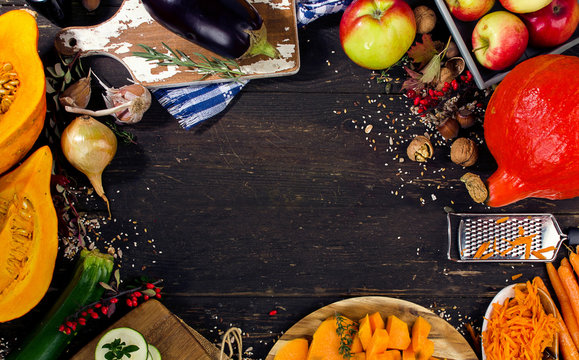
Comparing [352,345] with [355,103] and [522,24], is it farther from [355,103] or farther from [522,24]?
[522,24]

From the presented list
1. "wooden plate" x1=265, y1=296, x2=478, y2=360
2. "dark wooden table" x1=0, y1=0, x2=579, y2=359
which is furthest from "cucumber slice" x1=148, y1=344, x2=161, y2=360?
"wooden plate" x1=265, y1=296, x2=478, y2=360

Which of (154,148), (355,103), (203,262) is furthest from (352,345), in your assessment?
(154,148)

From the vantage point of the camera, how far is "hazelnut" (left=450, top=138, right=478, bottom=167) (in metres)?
1.27

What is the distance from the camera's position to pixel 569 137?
1.03m

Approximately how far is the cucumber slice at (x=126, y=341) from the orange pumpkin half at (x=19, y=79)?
554 millimetres

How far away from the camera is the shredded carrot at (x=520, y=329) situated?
1262 mm

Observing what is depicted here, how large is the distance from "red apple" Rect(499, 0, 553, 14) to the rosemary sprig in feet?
2.48

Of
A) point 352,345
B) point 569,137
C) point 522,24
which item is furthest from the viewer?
point 352,345

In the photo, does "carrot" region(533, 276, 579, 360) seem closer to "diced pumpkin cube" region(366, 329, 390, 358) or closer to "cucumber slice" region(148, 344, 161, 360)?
"diced pumpkin cube" region(366, 329, 390, 358)

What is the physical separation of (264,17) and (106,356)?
106 cm

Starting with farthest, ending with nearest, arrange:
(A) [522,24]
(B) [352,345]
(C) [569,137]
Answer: (B) [352,345], (A) [522,24], (C) [569,137]

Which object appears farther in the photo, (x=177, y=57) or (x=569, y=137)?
(x=177, y=57)

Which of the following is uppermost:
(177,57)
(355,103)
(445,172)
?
(177,57)

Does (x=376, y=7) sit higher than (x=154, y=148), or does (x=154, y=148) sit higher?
(x=376, y=7)
